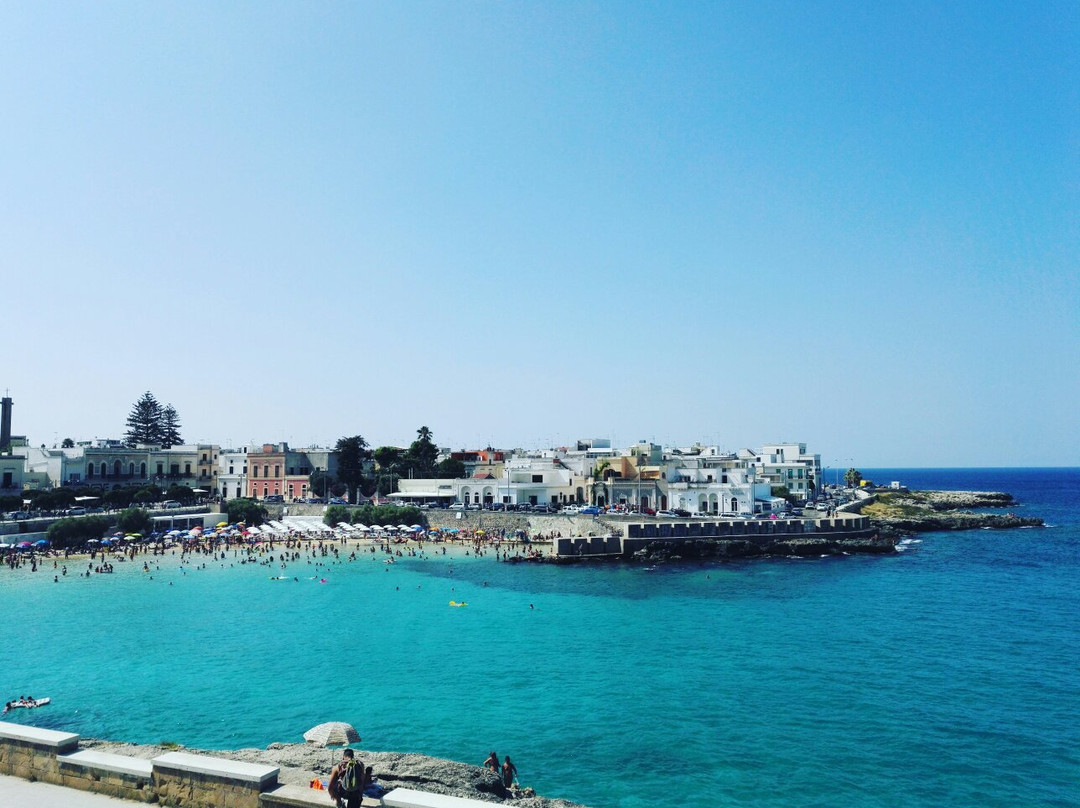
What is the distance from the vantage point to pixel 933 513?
282 ft

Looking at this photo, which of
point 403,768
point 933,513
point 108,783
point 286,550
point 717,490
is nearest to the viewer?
point 108,783

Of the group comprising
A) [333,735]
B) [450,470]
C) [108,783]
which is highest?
[450,470]

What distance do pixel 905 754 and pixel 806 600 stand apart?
1986 cm

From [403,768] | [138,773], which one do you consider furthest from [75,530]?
[138,773]

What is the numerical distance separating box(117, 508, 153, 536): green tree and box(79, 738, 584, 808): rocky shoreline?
49.2 m

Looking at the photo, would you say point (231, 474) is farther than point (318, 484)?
Yes

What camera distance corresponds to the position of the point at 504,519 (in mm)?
66312

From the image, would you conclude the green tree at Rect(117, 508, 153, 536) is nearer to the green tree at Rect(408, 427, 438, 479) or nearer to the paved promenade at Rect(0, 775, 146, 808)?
the green tree at Rect(408, 427, 438, 479)

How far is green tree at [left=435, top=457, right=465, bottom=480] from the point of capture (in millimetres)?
86375

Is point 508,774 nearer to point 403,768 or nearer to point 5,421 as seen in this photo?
point 403,768

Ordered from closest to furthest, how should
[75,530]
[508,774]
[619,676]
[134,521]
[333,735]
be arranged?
1. [333,735]
2. [508,774]
3. [619,676]
4. [75,530]
5. [134,521]

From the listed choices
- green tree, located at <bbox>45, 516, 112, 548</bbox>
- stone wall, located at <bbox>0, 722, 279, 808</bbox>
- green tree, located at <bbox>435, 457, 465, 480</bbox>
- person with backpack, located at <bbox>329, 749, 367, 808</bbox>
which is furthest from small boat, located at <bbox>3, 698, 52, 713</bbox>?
green tree, located at <bbox>435, 457, 465, 480</bbox>

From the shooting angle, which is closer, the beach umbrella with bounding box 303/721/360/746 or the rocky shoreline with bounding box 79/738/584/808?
the rocky shoreline with bounding box 79/738/584/808

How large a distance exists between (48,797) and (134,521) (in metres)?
55.2
